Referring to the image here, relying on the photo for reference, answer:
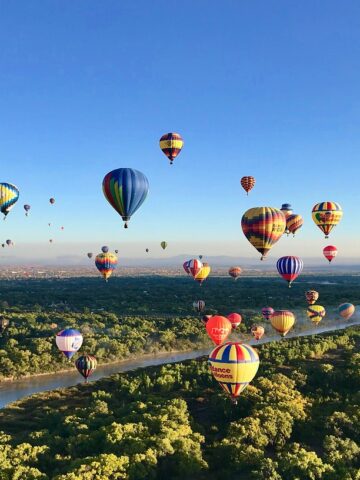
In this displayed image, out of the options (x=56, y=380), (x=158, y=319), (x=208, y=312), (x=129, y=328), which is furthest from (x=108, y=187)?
(x=208, y=312)

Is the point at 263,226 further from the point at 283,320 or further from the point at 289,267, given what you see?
the point at 283,320

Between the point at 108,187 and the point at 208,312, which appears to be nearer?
the point at 108,187

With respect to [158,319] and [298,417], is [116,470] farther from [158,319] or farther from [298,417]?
[158,319]

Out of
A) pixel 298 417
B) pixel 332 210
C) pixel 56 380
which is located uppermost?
pixel 332 210

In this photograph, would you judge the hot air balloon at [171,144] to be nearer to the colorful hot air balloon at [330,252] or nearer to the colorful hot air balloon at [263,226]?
the colorful hot air balloon at [263,226]

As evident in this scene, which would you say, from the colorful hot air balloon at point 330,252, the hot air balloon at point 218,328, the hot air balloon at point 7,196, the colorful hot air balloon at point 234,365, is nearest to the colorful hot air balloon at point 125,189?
the colorful hot air balloon at point 234,365

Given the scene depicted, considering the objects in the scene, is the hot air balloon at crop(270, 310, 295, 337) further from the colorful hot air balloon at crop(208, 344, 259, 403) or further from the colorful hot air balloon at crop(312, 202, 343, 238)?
the colorful hot air balloon at crop(208, 344, 259, 403)

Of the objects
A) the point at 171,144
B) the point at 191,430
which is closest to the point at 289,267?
the point at 171,144

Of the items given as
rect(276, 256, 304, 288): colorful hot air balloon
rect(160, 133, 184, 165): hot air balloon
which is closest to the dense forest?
rect(276, 256, 304, 288): colorful hot air balloon
